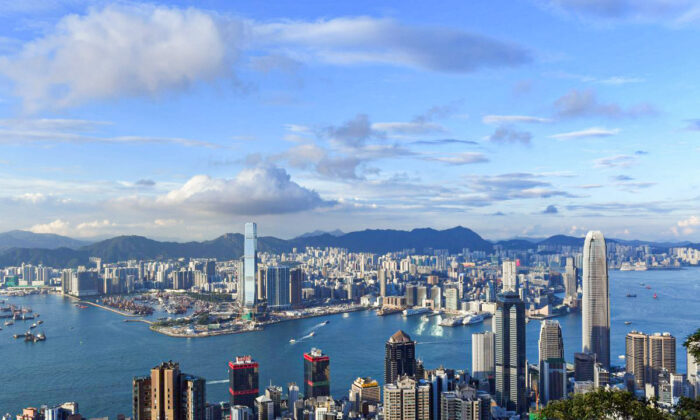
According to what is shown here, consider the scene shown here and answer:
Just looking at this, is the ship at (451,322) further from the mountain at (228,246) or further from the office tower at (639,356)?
the mountain at (228,246)

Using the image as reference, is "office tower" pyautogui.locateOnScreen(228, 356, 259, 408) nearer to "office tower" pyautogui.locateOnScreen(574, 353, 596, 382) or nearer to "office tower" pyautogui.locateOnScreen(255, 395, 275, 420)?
"office tower" pyautogui.locateOnScreen(255, 395, 275, 420)

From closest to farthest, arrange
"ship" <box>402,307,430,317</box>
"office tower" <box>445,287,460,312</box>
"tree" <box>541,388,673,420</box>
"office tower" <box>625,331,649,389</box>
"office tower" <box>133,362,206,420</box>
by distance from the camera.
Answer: "tree" <box>541,388,673,420</box> < "office tower" <box>133,362,206,420</box> < "office tower" <box>625,331,649,389</box> < "ship" <box>402,307,430,317</box> < "office tower" <box>445,287,460,312</box>

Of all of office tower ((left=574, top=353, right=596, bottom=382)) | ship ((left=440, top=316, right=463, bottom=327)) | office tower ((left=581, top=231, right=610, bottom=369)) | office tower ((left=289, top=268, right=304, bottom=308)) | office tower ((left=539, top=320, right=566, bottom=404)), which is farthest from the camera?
office tower ((left=289, top=268, right=304, bottom=308))

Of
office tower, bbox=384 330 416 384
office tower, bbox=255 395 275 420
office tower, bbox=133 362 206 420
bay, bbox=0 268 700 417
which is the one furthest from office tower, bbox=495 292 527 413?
office tower, bbox=133 362 206 420

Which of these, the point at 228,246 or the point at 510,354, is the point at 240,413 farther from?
the point at 228,246

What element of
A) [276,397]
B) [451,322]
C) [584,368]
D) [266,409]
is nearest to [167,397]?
[266,409]

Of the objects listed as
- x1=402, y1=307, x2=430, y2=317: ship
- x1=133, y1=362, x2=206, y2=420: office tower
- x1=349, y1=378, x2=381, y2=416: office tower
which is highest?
x1=133, y1=362, x2=206, y2=420: office tower

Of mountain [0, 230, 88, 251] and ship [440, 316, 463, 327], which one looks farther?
mountain [0, 230, 88, 251]
